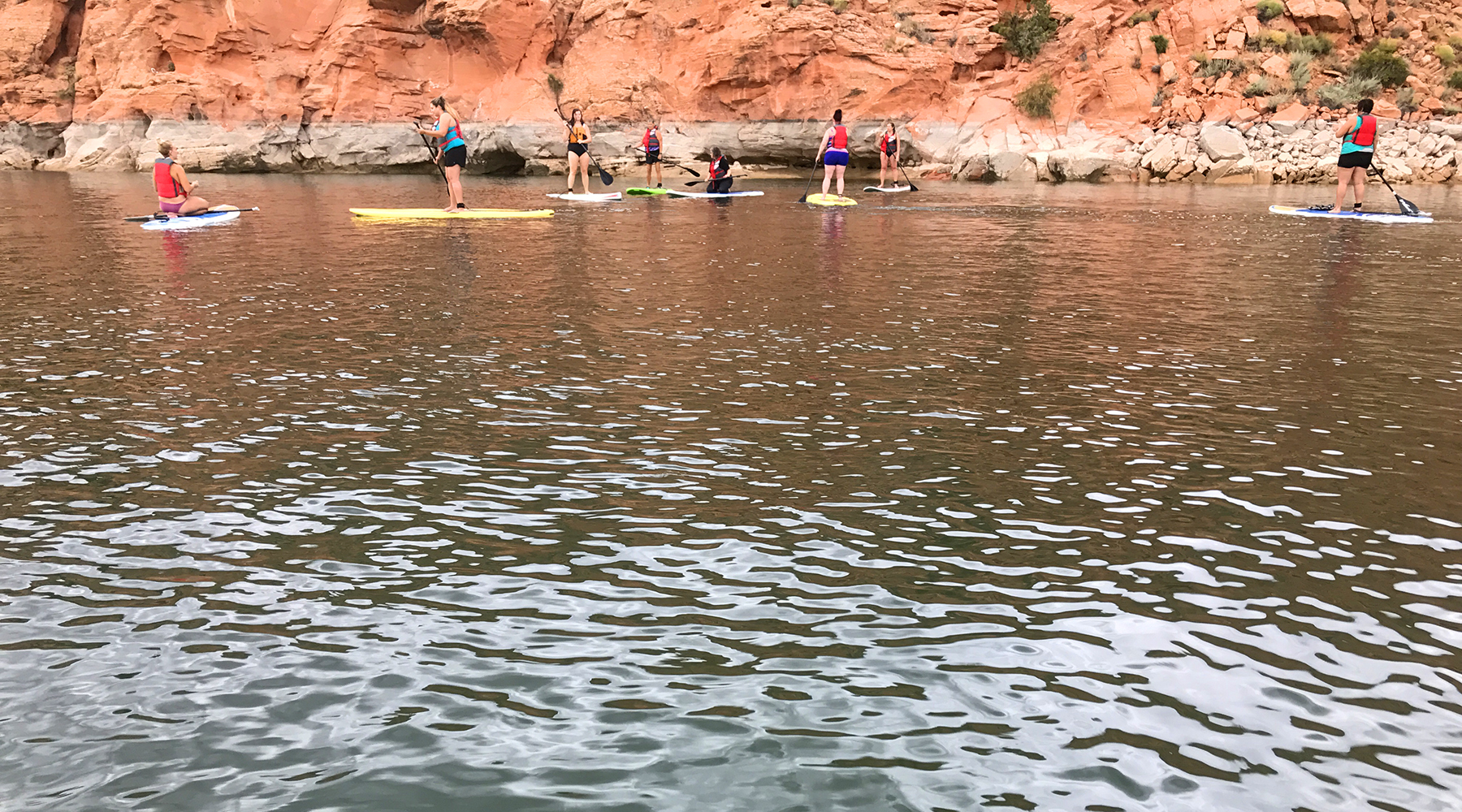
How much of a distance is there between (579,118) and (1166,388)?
2039 cm

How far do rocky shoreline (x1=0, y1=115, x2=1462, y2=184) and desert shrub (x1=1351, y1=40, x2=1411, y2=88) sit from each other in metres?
3.00

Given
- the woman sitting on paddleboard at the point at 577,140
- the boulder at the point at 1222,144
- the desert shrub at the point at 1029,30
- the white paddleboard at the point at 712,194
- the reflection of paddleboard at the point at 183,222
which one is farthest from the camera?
the desert shrub at the point at 1029,30

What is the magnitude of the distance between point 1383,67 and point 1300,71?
3.32 metres

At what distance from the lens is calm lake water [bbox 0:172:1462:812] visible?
3.52 m

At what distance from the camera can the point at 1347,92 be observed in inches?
1505

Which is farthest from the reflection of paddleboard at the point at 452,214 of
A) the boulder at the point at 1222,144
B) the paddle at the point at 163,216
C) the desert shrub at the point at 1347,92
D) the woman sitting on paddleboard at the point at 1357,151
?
the desert shrub at the point at 1347,92

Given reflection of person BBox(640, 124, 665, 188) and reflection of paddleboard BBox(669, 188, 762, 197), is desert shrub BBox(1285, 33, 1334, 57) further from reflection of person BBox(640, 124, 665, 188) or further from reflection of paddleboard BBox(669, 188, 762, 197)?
reflection of person BBox(640, 124, 665, 188)

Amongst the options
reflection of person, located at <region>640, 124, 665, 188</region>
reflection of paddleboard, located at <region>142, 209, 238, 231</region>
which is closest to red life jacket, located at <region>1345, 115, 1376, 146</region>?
reflection of person, located at <region>640, 124, 665, 188</region>

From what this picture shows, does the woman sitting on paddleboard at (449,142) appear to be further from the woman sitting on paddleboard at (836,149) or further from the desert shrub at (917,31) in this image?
the desert shrub at (917,31)

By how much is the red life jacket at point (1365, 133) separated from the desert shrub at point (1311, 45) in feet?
70.7

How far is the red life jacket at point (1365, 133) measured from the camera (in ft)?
71.4

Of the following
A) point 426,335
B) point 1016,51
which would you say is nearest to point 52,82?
point 1016,51

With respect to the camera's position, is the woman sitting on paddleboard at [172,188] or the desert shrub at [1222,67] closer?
the woman sitting on paddleboard at [172,188]

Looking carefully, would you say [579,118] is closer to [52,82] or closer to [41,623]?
[41,623]
